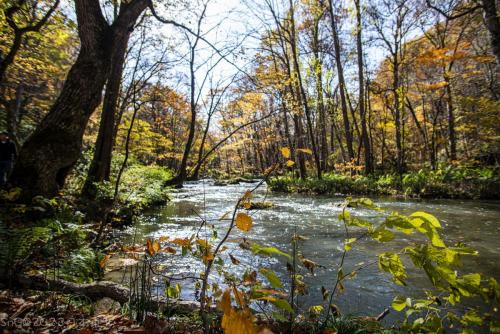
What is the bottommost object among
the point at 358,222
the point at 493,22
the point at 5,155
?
the point at 358,222

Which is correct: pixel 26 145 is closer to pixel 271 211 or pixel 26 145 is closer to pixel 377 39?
pixel 271 211

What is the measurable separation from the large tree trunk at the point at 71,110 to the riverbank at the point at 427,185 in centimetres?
1176

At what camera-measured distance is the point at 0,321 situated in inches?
54.7

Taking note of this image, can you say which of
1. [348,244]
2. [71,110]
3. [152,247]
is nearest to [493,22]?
[348,244]

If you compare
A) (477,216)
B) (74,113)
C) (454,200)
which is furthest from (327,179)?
(74,113)

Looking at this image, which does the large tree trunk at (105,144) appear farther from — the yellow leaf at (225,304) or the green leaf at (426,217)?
the green leaf at (426,217)

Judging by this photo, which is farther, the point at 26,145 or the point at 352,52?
the point at 352,52

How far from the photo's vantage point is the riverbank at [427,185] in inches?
421

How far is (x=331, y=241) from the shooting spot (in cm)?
568

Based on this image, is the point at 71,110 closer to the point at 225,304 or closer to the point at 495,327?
the point at 225,304

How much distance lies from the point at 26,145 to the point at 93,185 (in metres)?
3.38

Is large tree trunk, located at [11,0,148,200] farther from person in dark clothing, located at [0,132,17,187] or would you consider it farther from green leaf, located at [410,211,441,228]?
green leaf, located at [410,211,441,228]

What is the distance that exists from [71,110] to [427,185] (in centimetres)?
1260

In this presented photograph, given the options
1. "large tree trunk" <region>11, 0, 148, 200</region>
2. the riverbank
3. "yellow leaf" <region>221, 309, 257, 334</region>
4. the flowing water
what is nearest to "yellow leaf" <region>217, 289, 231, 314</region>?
"yellow leaf" <region>221, 309, 257, 334</region>
